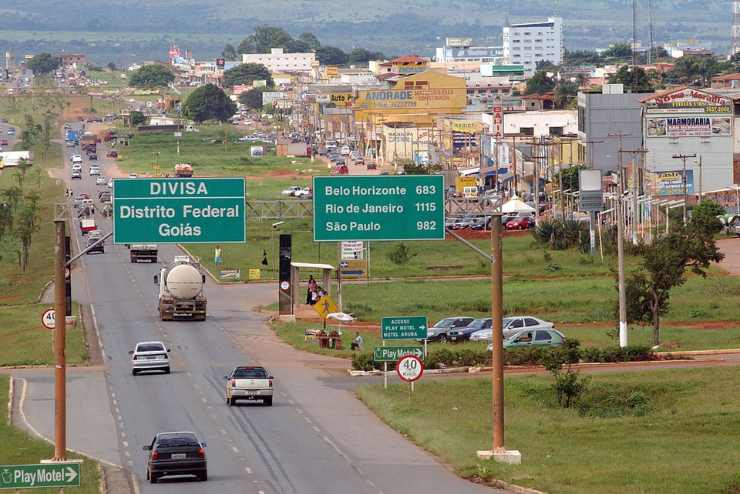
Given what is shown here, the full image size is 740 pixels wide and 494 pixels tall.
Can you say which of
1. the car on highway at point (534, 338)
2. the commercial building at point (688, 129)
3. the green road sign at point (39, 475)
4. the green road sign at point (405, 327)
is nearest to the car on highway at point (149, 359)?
the green road sign at point (405, 327)

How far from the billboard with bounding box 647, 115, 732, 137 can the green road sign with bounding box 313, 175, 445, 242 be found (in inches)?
3682

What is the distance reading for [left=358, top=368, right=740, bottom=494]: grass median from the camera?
35.2 metres

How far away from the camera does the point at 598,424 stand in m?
43.5

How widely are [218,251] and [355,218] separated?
199ft

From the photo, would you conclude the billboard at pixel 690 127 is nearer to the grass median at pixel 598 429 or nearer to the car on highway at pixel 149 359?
the car on highway at pixel 149 359

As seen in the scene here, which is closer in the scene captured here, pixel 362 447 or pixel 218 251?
pixel 362 447

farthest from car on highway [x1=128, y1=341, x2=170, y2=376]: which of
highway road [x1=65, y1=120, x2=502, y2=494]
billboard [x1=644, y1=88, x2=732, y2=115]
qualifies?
billboard [x1=644, y1=88, x2=732, y2=115]

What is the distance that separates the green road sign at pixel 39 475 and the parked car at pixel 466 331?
36.1m

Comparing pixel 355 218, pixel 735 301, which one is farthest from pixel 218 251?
pixel 355 218

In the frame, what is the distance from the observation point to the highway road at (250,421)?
36.4 m

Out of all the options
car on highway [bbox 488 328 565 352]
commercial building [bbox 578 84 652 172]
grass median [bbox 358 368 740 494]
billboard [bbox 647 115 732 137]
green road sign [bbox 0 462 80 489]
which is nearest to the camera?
green road sign [bbox 0 462 80 489]

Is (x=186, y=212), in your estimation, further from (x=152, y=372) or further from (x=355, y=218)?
(x=152, y=372)

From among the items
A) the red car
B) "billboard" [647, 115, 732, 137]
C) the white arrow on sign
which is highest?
"billboard" [647, 115, 732, 137]

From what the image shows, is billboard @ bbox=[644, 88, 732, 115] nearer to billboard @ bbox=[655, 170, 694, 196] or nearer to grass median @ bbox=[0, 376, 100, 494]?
billboard @ bbox=[655, 170, 694, 196]
